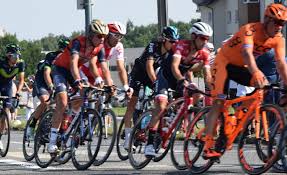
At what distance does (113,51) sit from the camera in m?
12.7

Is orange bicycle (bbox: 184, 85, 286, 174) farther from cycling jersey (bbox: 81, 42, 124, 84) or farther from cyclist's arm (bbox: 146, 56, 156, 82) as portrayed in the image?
cycling jersey (bbox: 81, 42, 124, 84)

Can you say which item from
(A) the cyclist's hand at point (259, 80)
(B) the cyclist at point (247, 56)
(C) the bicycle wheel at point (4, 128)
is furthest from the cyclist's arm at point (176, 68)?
(C) the bicycle wheel at point (4, 128)

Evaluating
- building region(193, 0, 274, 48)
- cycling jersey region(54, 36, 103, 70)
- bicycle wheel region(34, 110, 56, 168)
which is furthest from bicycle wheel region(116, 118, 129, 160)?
building region(193, 0, 274, 48)

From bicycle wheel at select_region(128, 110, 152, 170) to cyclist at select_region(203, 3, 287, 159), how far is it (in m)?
1.69

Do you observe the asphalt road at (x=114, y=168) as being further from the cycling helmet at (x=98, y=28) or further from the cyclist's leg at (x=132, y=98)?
the cycling helmet at (x=98, y=28)

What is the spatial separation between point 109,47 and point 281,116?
14.2ft

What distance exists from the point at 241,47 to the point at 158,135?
7.47 ft

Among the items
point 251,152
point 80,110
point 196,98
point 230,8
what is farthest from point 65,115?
point 230,8

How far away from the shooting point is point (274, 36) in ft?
29.9

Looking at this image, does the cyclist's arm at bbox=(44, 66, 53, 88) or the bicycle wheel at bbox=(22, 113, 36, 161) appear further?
the cyclist's arm at bbox=(44, 66, 53, 88)

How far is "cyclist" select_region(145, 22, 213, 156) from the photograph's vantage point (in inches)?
412

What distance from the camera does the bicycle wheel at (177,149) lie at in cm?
1055

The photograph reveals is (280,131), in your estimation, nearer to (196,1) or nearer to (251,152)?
(251,152)

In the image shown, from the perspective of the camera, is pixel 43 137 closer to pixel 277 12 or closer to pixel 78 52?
pixel 78 52
